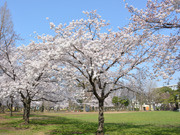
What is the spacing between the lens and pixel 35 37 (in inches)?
465

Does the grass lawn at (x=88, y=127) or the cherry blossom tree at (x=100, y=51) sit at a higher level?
the cherry blossom tree at (x=100, y=51)

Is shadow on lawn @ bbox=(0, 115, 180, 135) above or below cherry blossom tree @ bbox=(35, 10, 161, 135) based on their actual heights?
below

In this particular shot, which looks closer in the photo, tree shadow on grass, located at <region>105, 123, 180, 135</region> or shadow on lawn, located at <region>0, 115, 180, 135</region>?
tree shadow on grass, located at <region>105, 123, 180, 135</region>

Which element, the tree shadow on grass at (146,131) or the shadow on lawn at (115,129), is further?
the shadow on lawn at (115,129)

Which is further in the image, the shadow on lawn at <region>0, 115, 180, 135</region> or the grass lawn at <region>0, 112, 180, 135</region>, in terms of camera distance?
the grass lawn at <region>0, 112, 180, 135</region>

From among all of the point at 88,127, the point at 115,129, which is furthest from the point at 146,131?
the point at 88,127

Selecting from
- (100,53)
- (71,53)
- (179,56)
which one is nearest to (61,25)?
(71,53)

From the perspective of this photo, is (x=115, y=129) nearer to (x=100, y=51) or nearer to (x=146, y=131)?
(x=146, y=131)

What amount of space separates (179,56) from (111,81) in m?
4.64

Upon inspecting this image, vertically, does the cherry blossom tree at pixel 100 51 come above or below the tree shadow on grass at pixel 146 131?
above

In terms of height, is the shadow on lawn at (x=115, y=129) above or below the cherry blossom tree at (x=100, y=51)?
below

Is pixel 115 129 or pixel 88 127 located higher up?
pixel 115 129

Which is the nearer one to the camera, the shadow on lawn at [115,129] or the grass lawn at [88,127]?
the shadow on lawn at [115,129]

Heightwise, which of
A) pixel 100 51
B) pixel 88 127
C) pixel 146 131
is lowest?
pixel 88 127
